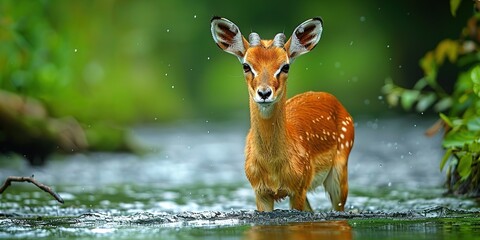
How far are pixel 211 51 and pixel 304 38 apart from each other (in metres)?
27.9

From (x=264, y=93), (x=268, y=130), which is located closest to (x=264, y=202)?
(x=268, y=130)

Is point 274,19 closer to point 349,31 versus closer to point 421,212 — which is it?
point 349,31

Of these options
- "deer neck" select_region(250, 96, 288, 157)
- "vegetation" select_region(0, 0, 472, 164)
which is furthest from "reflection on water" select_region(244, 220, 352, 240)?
"vegetation" select_region(0, 0, 472, 164)

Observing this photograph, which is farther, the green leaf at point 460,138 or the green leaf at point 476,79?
the green leaf at point 460,138

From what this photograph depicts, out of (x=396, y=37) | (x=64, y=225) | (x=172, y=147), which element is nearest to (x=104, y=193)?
(x=64, y=225)

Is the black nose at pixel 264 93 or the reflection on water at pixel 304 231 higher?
the black nose at pixel 264 93

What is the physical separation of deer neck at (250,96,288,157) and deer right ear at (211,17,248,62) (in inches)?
18.4

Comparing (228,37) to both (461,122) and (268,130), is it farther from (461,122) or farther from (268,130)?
(461,122)

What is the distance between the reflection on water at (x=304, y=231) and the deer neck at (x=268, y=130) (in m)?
0.82

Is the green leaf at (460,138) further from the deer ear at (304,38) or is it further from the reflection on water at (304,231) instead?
the reflection on water at (304,231)

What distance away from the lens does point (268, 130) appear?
8.91m

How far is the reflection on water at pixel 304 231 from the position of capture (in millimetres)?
7359

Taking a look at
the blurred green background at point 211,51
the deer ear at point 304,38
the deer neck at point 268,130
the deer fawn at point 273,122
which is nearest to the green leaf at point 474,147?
the deer fawn at point 273,122

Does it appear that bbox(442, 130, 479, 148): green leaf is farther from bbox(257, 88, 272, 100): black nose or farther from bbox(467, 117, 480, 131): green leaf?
bbox(257, 88, 272, 100): black nose
